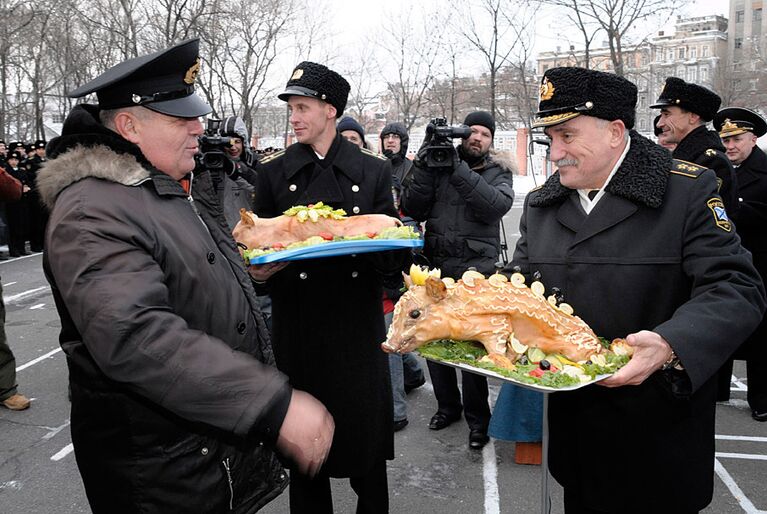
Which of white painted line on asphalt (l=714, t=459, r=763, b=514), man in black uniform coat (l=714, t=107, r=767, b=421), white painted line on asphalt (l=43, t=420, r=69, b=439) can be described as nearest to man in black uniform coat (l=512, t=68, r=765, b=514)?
white painted line on asphalt (l=714, t=459, r=763, b=514)

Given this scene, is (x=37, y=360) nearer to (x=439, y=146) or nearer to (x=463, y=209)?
(x=463, y=209)

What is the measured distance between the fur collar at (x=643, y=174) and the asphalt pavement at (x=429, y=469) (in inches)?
98.2

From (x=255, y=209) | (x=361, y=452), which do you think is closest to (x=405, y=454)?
(x=361, y=452)

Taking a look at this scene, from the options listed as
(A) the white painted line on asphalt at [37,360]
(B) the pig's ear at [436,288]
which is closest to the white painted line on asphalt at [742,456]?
(B) the pig's ear at [436,288]

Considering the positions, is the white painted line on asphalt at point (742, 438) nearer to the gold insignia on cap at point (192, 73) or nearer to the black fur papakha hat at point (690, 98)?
the black fur papakha hat at point (690, 98)

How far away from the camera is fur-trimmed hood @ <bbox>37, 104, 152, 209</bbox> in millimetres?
1940

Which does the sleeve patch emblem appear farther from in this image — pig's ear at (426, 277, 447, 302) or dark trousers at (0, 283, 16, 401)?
dark trousers at (0, 283, 16, 401)

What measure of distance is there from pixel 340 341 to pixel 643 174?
1.65 metres

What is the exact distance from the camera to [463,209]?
16.4 ft

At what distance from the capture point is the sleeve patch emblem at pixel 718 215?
2.15m

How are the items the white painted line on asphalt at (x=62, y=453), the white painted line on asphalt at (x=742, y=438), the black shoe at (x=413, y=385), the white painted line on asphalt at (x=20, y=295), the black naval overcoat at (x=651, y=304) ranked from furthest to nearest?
the white painted line on asphalt at (x=20, y=295) < the black shoe at (x=413, y=385) < the white painted line on asphalt at (x=742, y=438) < the white painted line on asphalt at (x=62, y=453) < the black naval overcoat at (x=651, y=304)

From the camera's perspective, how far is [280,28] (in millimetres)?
27969

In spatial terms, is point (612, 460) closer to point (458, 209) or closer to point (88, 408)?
point (88, 408)

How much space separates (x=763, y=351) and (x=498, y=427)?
8.52 feet
